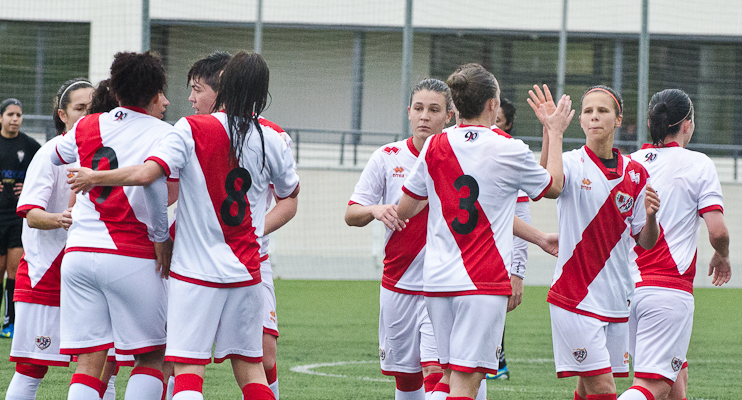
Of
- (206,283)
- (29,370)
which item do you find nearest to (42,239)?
(29,370)

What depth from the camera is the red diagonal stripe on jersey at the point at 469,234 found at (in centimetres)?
353

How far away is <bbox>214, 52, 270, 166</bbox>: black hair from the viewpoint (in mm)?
3490

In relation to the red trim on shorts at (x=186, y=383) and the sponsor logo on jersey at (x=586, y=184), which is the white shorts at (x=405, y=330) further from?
the red trim on shorts at (x=186, y=383)

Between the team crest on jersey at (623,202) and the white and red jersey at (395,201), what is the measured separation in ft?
3.29

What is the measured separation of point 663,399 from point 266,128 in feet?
8.28

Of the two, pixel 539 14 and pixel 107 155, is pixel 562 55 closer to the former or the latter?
pixel 539 14

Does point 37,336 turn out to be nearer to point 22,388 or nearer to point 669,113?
point 22,388

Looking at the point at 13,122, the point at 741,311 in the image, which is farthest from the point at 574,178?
Result: the point at 741,311

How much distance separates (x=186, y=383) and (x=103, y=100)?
1498mm

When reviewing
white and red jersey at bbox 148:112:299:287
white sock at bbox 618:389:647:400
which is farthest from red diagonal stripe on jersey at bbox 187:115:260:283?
white sock at bbox 618:389:647:400

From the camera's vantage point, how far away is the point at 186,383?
133 inches

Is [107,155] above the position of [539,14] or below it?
below

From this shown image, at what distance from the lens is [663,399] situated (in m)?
4.38

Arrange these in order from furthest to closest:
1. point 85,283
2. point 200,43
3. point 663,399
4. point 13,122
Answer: point 200,43
point 13,122
point 663,399
point 85,283
